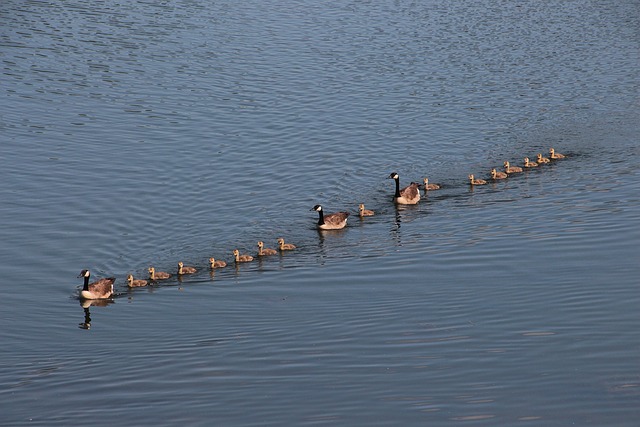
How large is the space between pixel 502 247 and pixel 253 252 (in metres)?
6.92

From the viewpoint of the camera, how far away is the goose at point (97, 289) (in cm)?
2811

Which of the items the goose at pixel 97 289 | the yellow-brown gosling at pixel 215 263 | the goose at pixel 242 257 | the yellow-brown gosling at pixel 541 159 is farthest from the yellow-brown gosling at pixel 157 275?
the yellow-brown gosling at pixel 541 159

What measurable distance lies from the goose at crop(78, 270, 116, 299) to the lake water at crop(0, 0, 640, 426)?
32 centimetres

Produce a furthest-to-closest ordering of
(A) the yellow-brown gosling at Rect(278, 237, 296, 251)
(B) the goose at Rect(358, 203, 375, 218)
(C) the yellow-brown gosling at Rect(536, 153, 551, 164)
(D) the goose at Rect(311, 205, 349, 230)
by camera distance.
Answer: (C) the yellow-brown gosling at Rect(536, 153, 551, 164) → (B) the goose at Rect(358, 203, 375, 218) → (D) the goose at Rect(311, 205, 349, 230) → (A) the yellow-brown gosling at Rect(278, 237, 296, 251)

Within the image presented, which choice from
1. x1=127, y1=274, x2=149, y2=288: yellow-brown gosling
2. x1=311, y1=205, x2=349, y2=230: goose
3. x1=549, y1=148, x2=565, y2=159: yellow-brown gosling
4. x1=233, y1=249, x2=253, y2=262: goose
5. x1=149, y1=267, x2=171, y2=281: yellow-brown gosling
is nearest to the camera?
x1=127, y1=274, x2=149, y2=288: yellow-brown gosling

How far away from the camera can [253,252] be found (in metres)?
31.9

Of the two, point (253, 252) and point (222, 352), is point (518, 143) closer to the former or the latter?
point (253, 252)

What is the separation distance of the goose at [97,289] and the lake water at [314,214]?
1.05 feet

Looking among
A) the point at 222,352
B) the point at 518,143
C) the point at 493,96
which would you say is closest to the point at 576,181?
the point at 518,143

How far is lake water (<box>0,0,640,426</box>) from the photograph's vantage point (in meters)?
22.4

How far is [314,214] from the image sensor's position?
35.2m

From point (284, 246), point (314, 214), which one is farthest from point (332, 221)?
point (284, 246)

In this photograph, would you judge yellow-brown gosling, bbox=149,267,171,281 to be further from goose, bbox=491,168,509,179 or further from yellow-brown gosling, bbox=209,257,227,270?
goose, bbox=491,168,509,179

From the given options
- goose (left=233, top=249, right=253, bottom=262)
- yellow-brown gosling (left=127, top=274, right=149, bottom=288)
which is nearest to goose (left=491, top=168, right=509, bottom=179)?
goose (left=233, top=249, right=253, bottom=262)
